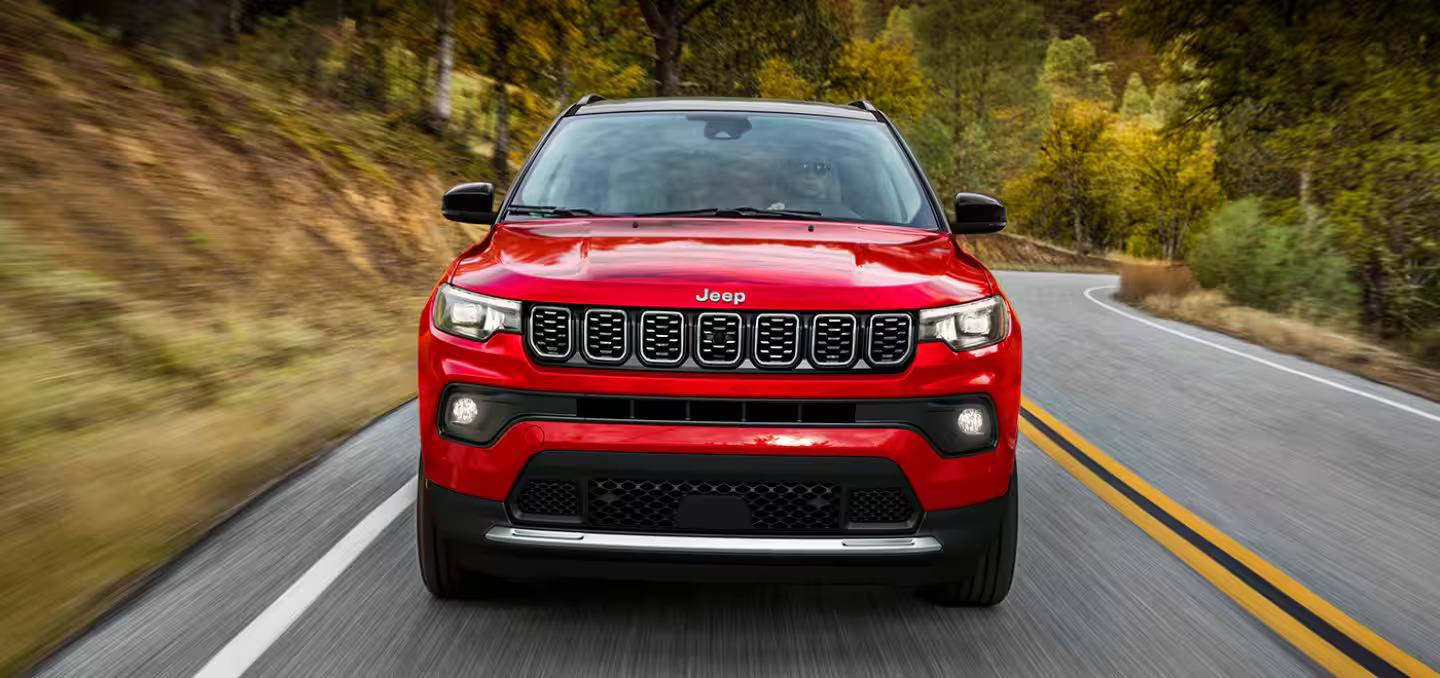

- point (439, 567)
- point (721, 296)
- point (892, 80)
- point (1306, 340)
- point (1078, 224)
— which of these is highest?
point (892, 80)

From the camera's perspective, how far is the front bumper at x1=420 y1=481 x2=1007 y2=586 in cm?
346

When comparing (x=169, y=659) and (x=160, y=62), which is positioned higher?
(x=160, y=62)

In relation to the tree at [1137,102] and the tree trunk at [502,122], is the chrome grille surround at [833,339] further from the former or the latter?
the tree at [1137,102]

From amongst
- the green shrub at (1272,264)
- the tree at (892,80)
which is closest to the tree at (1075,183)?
the tree at (892,80)

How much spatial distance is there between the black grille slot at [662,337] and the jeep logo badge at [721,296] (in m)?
0.09

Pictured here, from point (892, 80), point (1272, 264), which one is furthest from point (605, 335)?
point (892, 80)

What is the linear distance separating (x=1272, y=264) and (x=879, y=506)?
64.0 feet

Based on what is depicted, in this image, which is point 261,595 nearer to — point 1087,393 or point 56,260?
point 56,260

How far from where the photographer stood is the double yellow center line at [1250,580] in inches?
149

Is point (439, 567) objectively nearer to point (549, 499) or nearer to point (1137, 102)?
point (549, 499)

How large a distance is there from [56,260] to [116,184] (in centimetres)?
227

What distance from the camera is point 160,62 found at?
560 inches

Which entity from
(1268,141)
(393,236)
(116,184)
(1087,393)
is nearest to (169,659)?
(1087,393)

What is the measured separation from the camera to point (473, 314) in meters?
3.67
